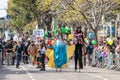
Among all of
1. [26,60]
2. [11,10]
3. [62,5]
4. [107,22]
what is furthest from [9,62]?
[11,10]

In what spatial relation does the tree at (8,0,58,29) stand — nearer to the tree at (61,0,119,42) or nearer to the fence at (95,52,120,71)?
the tree at (61,0,119,42)

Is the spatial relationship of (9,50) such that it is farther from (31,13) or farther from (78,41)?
(31,13)

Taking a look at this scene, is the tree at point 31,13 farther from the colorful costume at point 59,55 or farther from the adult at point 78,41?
the adult at point 78,41

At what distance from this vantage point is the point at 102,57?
3275 centimetres

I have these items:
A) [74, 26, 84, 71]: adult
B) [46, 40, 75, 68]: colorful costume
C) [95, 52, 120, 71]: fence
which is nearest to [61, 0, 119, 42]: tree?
[95, 52, 120, 71]: fence

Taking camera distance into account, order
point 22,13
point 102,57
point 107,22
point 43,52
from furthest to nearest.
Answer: point 22,13
point 107,22
point 102,57
point 43,52

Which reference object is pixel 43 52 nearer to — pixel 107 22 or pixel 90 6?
pixel 90 6

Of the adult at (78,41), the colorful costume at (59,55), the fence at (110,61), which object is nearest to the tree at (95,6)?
the fence at (110,61)

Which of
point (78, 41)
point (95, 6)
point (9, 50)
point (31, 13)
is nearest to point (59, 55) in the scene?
point (78, 41)

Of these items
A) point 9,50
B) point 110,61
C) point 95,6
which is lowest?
point 110,61

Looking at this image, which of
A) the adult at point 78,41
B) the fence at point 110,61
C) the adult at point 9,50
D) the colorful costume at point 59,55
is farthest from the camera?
the adult at point 9,50

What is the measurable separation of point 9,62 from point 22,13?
41322mm

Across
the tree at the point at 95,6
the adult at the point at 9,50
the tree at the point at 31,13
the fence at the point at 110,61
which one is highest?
the tree at the point at 31,13

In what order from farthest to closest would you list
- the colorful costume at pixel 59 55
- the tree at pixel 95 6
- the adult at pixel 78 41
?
1. the tree at pixel 95 6
2. the colorful costume at pixel 59 55
3. the adult at pixel 78 41
